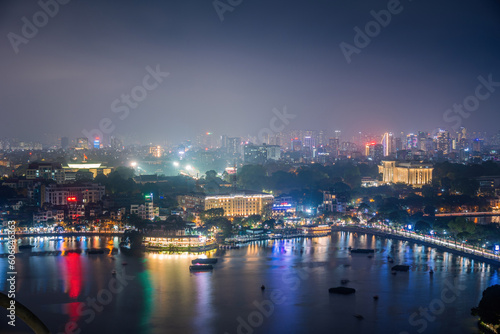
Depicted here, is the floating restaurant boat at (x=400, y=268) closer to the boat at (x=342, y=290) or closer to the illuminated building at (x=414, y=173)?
the boat at (x=342, y=290)

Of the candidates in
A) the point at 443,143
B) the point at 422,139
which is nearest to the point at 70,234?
the point at 443,143

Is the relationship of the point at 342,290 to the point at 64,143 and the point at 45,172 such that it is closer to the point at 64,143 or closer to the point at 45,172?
the point at 45,172

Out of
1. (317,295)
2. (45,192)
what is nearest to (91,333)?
(317,295)

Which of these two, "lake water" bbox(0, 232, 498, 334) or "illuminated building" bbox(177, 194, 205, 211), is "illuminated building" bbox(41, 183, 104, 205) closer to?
"illuminated building" bbox(177, 194, 205, 211)

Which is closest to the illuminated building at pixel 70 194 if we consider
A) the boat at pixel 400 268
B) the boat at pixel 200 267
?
the boat at pixel 200 267

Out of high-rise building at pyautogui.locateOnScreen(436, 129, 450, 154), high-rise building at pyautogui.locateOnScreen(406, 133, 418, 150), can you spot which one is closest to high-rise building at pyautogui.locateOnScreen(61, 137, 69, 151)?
high-rise building at pyautogui.locateOnScreen(406, 133, 418, 150)

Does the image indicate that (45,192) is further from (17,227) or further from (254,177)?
(254,177)
